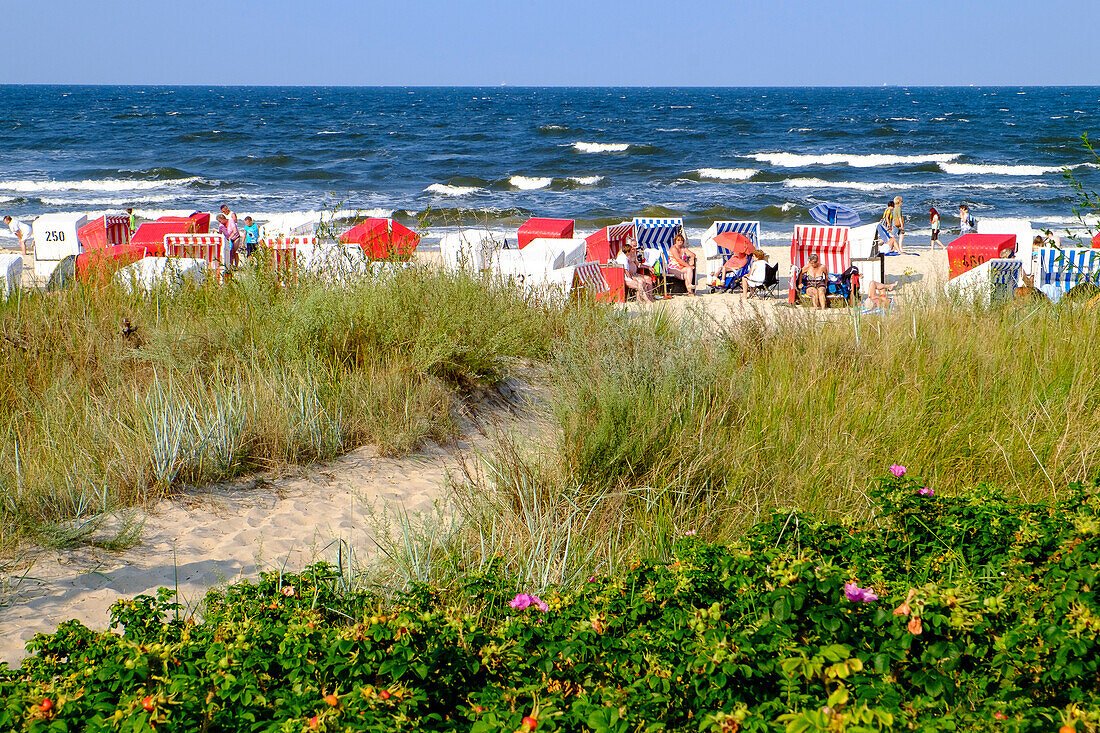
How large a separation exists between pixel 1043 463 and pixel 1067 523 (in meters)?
1.16

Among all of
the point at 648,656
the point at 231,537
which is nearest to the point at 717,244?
the point at 231,537

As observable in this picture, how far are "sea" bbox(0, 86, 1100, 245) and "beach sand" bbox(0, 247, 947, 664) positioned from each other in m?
9.35

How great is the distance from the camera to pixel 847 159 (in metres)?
39.8

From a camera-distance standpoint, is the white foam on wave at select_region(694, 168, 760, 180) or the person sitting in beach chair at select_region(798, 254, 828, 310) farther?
the white foam on wave at select_region(694, 168, 760, 180)

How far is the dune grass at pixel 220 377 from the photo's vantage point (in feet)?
12.3

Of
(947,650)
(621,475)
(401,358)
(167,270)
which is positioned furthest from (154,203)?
(947,650)

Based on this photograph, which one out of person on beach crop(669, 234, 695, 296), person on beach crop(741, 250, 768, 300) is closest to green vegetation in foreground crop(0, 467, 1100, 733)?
person on beach crop(741, 250, 768, 300)

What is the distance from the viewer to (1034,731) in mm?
1642

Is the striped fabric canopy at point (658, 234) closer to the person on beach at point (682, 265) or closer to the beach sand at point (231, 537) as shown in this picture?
the person on beach at point (682, 265)

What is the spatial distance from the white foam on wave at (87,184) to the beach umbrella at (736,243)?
2398 cm

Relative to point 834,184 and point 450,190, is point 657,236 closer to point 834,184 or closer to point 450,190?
point 450,190

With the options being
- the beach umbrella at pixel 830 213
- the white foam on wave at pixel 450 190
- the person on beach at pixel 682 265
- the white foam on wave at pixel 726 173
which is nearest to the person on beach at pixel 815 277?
the person on beach at pixel 682 265

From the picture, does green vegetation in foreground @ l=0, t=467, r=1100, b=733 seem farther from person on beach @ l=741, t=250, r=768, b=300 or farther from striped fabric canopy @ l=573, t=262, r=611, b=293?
person on beach @ l=741, t=250, r=768, b=300

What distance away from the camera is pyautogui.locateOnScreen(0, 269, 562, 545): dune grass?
3752mm
